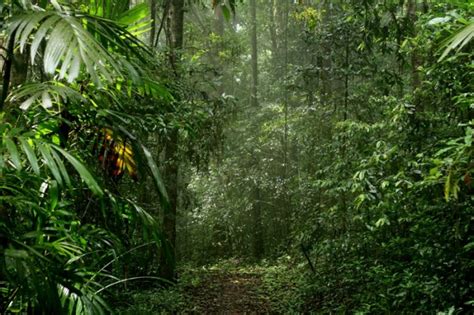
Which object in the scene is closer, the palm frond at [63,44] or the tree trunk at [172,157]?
the palm frond at [63,44]

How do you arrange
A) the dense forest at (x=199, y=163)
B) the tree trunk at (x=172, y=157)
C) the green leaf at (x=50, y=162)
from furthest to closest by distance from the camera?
the tree trunk at (x=172, y=157) → the dense forest at (x=199, y=163) → the green leaf at (x=50, y=162)

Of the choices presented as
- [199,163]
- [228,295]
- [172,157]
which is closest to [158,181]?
[172,157]

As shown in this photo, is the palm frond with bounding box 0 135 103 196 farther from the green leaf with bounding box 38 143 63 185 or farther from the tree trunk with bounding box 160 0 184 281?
the tree trunk with bounding box 160 0 184 281

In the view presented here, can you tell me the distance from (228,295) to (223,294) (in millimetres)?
98

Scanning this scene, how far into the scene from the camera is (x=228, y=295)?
312 inches

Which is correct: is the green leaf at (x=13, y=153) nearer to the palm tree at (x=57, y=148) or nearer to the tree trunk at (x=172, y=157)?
the palm tree at (x=57, y=148)

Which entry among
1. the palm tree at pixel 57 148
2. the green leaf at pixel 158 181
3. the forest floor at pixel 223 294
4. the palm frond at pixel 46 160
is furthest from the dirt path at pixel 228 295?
the palm frond at pixel 46 160

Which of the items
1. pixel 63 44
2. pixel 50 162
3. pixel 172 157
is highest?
pixel 63 44

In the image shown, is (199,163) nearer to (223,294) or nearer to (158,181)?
(223,294)

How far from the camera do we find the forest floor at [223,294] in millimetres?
6785

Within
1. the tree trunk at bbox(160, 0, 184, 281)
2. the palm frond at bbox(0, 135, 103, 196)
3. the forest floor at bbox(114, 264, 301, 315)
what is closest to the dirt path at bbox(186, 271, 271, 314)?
the forest floor at bbox(114, 264, 301, 315)

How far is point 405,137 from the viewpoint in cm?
561

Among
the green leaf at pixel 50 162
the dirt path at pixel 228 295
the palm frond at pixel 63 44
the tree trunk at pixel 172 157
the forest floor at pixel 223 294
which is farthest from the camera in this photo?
the tree trunk at pixel 172 157

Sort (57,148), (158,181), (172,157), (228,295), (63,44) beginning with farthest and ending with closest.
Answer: (228,295), (172,157), (158,181), (57,148), (63,44)
